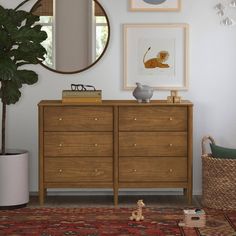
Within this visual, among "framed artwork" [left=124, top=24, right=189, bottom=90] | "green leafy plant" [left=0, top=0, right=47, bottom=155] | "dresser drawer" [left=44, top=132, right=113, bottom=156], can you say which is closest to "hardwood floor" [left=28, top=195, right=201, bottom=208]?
"dresser drawer" [left=44, top=132, right=113, bottom=156]

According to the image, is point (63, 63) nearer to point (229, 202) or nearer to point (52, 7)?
point (52, 7)

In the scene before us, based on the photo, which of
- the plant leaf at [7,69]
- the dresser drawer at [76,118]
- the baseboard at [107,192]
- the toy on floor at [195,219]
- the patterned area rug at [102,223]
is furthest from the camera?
the baseboard at [107,192]

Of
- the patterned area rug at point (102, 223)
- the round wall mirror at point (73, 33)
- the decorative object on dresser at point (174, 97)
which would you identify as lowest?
the patterned area rug at point (102, 223)

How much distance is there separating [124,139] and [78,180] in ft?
1.68

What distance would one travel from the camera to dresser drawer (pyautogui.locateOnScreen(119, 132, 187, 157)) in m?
5.54

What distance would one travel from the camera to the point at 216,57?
598 centimetres

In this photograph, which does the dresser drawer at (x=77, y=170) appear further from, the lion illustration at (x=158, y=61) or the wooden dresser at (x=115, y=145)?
the lion illustration at (x=158, y=61)

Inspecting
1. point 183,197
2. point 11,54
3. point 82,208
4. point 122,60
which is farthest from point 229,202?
point 11,54

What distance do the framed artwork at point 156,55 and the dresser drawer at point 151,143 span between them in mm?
605

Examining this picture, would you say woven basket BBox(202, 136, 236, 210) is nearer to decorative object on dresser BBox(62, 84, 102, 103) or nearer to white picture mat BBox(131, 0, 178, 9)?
decorative object on dresser BBox(62, 84, 102, 103)

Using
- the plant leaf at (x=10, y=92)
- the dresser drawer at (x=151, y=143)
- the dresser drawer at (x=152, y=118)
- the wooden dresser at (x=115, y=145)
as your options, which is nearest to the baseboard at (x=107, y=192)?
the wooden dresser at (x=115, y=145)

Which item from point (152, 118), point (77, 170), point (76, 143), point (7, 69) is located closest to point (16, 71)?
point (7, 69)

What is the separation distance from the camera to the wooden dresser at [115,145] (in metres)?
5.53

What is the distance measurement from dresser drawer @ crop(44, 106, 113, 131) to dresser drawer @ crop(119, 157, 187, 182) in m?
0.38
